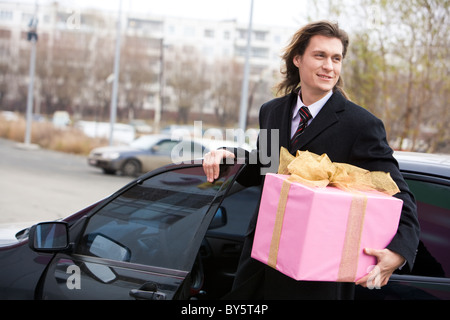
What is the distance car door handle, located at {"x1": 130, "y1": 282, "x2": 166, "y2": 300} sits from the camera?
1948mm

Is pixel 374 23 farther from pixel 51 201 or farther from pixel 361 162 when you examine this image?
pixel 361 162

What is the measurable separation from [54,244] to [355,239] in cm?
141

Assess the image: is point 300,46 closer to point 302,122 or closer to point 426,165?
point 302,122

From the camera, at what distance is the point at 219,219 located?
132 inches

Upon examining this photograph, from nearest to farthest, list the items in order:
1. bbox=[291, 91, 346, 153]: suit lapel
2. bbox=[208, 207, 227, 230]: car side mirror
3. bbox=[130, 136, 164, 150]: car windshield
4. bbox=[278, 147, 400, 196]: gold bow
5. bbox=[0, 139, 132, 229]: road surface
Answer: bbox=[278, 147, 400, 196]: gold bow < bbox=[291, 91, 346, 153]: suit lapel < bbox=[208, 207, 227, 230]: car side mirror < bbox=[0, 139, 132, 229]: road surface < bbox=[130, 136, 164, 150]: car windshield

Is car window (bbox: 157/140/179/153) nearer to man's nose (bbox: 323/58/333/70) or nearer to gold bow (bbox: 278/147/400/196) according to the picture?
man's nose (bbox: 323/58/333/70)

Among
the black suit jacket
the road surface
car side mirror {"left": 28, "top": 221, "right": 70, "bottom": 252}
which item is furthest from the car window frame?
the road surface

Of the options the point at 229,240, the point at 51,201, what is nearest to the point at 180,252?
the point at 229,240

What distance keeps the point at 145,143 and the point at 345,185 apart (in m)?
15.1

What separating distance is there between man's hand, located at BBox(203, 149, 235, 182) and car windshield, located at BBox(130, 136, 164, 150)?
46.0 feet

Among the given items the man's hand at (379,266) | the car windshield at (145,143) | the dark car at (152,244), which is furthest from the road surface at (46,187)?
the man's hand at (379,266)

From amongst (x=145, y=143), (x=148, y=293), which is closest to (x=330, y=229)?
(x=148, y=293)

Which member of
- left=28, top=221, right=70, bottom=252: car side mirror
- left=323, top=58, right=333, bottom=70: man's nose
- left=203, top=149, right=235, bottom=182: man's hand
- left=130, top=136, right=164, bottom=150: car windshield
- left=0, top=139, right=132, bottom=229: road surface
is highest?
left=323, top=58, right=333, bottom=70: man's nose

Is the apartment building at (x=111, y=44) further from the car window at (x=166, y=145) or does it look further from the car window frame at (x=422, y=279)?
the car window frame at (x=422, y=279)
